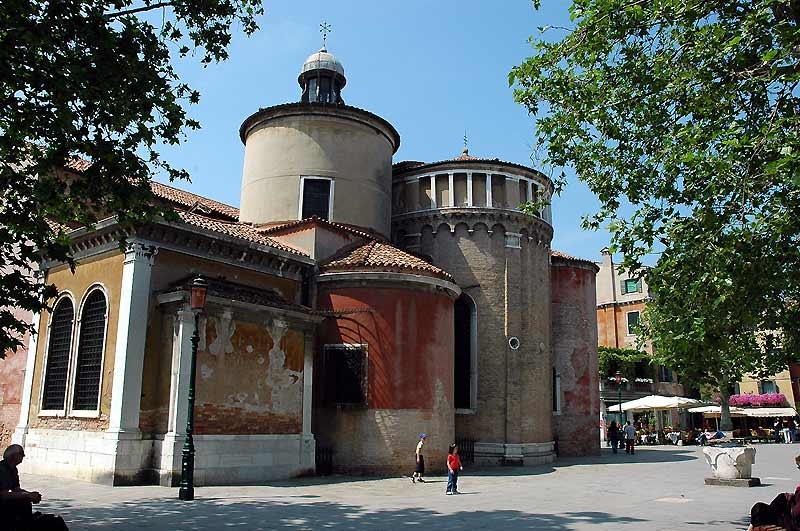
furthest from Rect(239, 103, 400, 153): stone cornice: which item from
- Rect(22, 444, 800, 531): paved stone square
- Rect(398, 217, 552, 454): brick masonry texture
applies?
Rect(22, 444, 800, 531): paved stone square

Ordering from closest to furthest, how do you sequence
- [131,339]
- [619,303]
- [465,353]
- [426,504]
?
[426,504] < [131,339] < [465,353] < [619,303]

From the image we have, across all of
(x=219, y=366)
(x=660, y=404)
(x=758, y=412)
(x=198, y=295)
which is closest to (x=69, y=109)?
(x=198, y=295)

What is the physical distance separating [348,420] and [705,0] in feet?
43.6

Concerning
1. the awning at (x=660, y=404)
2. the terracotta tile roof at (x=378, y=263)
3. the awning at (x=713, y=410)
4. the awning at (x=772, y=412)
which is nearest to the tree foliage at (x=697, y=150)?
the terracotta tile roof at (x=378, y=263)

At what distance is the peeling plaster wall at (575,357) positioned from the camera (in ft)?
89.3

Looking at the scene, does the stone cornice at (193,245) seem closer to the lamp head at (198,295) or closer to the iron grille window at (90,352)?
the iron grille window at (90,352)

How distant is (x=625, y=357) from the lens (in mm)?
45031

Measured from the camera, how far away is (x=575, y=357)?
92.0 feet

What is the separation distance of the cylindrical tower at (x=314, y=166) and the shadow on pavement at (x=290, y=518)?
12.2m

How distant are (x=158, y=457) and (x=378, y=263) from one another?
25.0 feet

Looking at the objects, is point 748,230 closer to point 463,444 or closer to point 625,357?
point 463,444

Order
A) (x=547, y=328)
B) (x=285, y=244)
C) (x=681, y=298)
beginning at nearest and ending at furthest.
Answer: (x=681, y=298) → (x=285, y=244) → (x=547, y=328)

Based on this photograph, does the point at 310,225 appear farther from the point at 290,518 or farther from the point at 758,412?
the point at 758,412

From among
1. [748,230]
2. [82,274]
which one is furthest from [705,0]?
[82,274]
